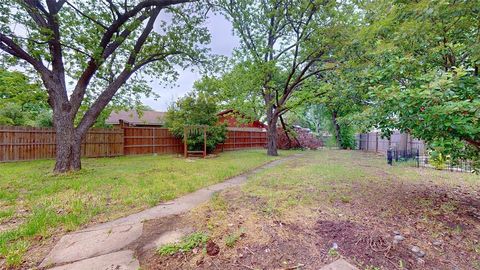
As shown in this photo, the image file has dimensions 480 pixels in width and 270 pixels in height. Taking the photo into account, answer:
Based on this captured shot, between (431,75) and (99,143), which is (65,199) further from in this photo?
(99,143)

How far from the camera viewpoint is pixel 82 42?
684 cm

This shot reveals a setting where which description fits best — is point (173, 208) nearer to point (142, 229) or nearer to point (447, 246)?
point (142, 229)

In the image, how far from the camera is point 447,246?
262 centimetres

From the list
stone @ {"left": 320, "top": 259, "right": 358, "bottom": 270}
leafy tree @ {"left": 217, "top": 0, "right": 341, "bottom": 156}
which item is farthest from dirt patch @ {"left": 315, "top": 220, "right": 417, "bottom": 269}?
leafy tree @ {"left": 217, "top": 0, "right": 341, "bottom": 156}

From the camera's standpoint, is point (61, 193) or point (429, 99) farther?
point (61, 193)

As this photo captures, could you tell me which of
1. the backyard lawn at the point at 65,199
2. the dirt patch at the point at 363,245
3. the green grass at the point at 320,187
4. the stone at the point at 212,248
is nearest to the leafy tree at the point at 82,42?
the backyard lawn at the point at 65,199

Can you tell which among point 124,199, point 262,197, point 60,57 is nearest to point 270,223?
point 262,197

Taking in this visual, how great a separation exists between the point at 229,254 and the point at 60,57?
8.07 m

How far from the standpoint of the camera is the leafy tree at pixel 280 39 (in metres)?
9.91

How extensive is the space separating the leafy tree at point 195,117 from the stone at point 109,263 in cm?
1048

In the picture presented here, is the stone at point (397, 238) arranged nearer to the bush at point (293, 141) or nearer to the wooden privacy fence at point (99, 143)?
the wooden privacy fence at point (99, 143)

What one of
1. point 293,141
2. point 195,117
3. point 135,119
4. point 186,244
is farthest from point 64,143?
point 293,141

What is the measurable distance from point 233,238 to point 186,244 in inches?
20.4

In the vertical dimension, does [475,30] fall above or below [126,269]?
above
